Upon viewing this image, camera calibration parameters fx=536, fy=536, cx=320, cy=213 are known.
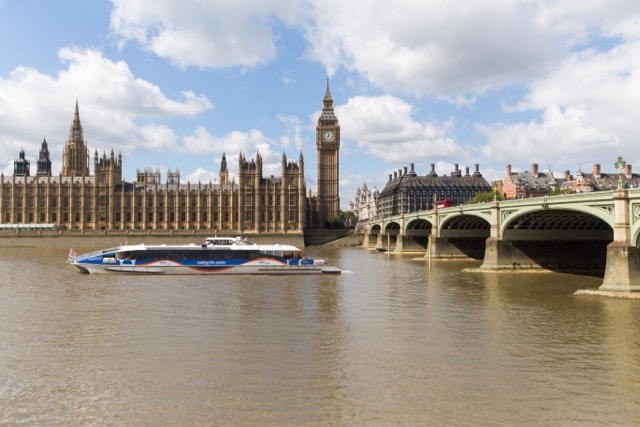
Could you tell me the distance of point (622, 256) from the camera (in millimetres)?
33500

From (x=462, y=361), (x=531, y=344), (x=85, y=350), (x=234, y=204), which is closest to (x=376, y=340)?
(x=462, y=361)

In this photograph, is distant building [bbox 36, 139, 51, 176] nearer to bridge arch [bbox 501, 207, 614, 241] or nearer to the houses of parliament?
the houses of parliament

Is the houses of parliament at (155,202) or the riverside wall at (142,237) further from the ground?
the houses of parliament at (155,202)

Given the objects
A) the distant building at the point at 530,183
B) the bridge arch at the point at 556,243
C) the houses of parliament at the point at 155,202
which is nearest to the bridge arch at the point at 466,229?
the bridge arch at the point at 556,243

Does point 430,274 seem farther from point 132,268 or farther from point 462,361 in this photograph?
point 462,361

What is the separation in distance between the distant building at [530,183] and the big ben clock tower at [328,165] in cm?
4738

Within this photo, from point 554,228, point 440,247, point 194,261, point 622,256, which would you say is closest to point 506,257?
point 554,228

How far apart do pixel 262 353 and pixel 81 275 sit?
34094 millimetres

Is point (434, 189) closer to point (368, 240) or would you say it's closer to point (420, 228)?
point (368, 240)

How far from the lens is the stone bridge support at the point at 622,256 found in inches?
1310

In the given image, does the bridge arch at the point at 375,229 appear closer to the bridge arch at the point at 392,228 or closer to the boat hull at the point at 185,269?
the bridge arch at the point at 392,228

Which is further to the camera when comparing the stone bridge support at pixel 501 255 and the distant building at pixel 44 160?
the distant building at pixel 44 160

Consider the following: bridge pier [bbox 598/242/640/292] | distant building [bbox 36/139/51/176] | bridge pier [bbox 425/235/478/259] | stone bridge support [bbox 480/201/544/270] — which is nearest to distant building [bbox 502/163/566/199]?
bridge pier [bbox 425/235/478/259]

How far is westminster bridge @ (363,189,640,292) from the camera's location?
112 feet
